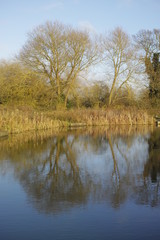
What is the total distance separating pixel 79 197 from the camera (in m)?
4.75

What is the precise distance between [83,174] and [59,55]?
71.0 feet

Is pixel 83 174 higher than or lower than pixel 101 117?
lower

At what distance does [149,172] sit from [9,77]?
2178 centimetres

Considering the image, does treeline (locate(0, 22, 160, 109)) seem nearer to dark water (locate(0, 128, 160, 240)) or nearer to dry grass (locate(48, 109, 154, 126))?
dry grass (locate(48, 109, 154, 126))

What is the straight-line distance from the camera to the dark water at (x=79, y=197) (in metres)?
3.56

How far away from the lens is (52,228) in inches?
142

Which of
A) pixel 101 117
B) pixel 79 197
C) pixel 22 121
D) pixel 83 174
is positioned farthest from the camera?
pixel 101 117

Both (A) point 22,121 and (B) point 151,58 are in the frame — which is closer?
(A) point 22,121

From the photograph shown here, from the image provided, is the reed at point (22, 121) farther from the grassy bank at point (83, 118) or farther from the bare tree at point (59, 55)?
the bare tree at point (59, 55)

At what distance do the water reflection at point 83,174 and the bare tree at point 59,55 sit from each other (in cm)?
1722

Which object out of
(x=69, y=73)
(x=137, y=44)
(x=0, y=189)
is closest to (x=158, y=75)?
(x=137, y=44)

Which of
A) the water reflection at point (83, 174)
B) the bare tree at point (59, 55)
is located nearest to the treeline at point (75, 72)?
the bare tree at point (59, 55)

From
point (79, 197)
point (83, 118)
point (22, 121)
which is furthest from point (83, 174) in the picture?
point (83, 118)

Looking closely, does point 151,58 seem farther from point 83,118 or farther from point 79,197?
point 79,197
